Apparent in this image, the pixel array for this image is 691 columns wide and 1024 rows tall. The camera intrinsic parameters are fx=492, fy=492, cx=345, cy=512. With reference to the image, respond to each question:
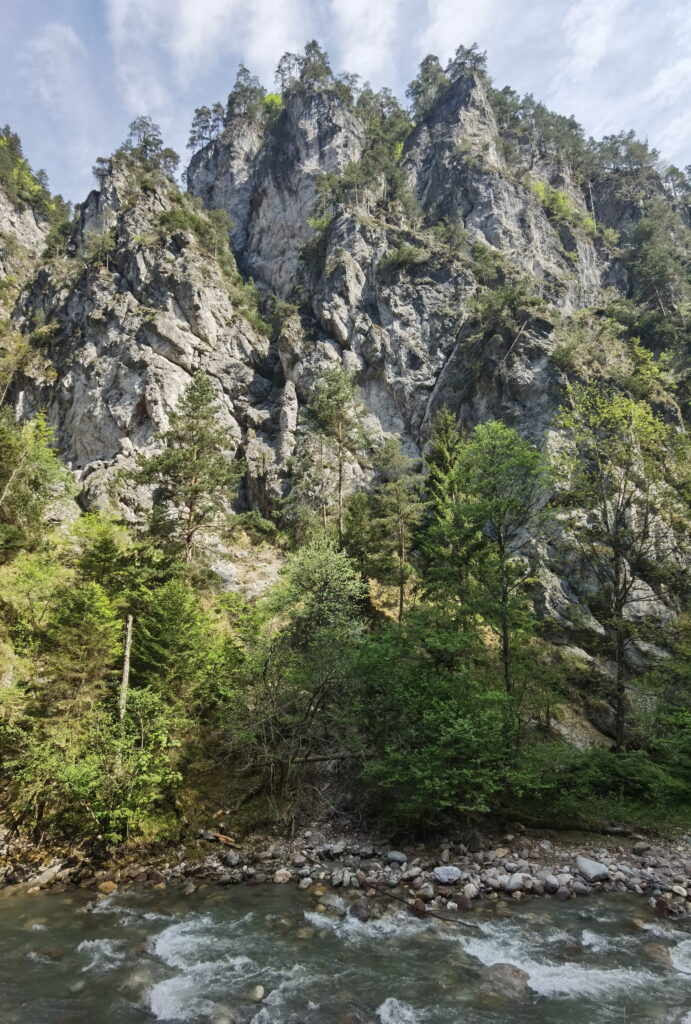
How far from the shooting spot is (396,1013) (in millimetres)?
6922

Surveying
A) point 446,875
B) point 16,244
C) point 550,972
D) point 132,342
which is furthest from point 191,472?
point 16,244

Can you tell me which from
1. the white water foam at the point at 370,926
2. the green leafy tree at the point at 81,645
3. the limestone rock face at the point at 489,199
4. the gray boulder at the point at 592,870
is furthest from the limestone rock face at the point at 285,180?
the white water foam at the point at 370,926

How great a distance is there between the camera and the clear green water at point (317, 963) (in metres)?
6.96

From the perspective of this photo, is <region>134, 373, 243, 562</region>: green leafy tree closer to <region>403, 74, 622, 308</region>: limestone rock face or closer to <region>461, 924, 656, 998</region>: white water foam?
<region>461, 924, 656, 998</region>: white water foam

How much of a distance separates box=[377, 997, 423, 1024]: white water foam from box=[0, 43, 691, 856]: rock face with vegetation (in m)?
4.90

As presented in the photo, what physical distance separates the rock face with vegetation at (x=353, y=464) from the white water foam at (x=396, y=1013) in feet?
16.1

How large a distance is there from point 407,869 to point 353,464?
31048mm

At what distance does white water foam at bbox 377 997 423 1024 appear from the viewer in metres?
6.76

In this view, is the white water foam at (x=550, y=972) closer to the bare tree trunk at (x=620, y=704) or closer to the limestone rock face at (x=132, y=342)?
the bare tree trunk at (x=620, y=704)

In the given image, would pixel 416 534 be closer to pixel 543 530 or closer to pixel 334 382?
pixel 543 530

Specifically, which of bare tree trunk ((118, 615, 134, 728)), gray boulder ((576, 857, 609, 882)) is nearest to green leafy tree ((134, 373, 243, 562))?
bare tree trunk ((118, 615, 134, 728))

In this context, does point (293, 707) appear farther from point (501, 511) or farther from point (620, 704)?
point (620, 704)

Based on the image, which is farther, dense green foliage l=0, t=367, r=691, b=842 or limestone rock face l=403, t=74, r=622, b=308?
limestone rock face l=403, t=74, r=622, b=308

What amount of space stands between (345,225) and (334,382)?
30558mm
